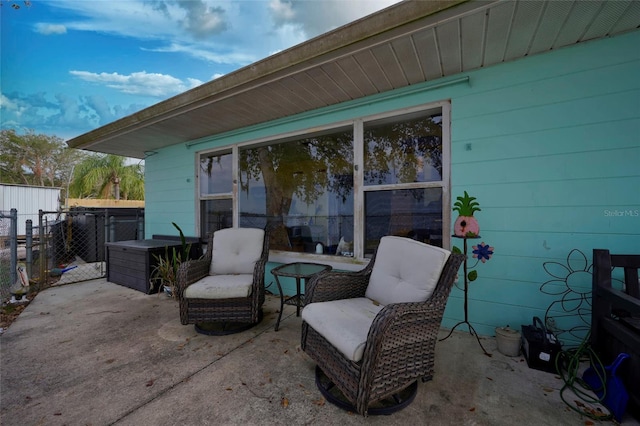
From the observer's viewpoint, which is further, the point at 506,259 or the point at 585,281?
the point at 506,259

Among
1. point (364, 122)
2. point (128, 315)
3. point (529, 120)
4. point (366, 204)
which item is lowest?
point (128, 315)

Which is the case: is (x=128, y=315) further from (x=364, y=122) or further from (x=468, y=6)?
(x=468, y=6)

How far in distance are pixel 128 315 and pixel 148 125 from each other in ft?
8.63

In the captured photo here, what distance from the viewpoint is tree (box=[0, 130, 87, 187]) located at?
1933 centimetres

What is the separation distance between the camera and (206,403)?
5.24 feet

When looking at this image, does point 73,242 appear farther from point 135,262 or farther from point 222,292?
point 222,292

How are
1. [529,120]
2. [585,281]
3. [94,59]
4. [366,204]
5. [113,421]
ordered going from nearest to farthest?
1. [113,421]
2. [585,281]
3. [529,120]
4. [366,204]
5. [94,59]

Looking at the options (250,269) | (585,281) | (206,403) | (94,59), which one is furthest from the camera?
(94,59)

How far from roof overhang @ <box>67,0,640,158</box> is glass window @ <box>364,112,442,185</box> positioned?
0.43 meters

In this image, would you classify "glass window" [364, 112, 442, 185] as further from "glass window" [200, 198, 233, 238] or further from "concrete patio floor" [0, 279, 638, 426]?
"glass window" [200, 198, 233, 238]

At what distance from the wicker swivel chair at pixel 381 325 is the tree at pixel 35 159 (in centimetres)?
2725

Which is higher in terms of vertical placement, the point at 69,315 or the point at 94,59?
the point at 94,59

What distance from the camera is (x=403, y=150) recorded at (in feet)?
10.0

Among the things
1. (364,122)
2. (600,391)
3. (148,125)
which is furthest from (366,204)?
(148,125)
